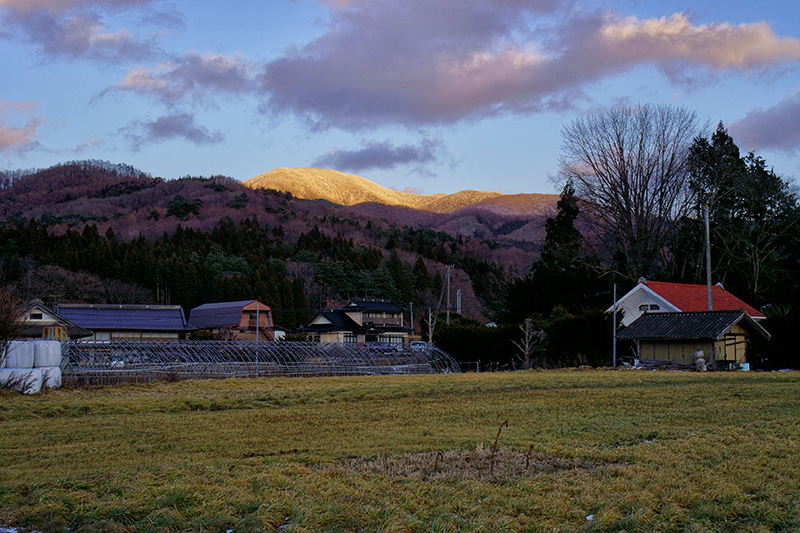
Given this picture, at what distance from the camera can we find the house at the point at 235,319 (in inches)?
2249

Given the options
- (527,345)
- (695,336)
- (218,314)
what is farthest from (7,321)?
(218,314)

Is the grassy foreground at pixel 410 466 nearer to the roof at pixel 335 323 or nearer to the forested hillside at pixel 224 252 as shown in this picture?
the forested hillside at pixel 224 252

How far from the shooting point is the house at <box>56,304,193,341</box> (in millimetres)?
49531

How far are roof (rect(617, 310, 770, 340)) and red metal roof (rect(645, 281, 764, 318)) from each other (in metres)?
8.14

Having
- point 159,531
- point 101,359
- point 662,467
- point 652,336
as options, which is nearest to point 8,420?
point 159,531

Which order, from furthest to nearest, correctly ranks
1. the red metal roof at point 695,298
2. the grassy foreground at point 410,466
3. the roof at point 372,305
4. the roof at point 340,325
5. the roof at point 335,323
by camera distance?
the roof at point 372,305, the roof at point 340,325, the roof at point 335,323, the red metal roof at point 695,298, the grassy foreground at point 410,466

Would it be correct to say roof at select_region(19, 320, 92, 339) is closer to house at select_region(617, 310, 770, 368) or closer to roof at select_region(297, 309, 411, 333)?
roof at select_region(297, 309, 411, 333)

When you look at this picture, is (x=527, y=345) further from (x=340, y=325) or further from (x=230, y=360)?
(x=340, y=325)

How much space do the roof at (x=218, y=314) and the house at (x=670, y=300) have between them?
33000 millimetres

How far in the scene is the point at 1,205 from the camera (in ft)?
362

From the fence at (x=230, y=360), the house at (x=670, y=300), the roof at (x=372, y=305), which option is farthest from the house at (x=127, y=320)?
the house at (x=670, y=300)

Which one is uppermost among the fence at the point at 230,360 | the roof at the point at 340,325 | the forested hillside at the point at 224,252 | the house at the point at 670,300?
the forested hillside at the point at 224,252

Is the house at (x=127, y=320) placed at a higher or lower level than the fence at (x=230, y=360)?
higher

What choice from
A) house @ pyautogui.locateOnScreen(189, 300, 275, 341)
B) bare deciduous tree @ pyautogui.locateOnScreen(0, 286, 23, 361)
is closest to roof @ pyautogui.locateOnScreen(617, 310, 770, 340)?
bare deciduous tree @ pyautogui.locateOnScreen(0, 286, 23, 361)
